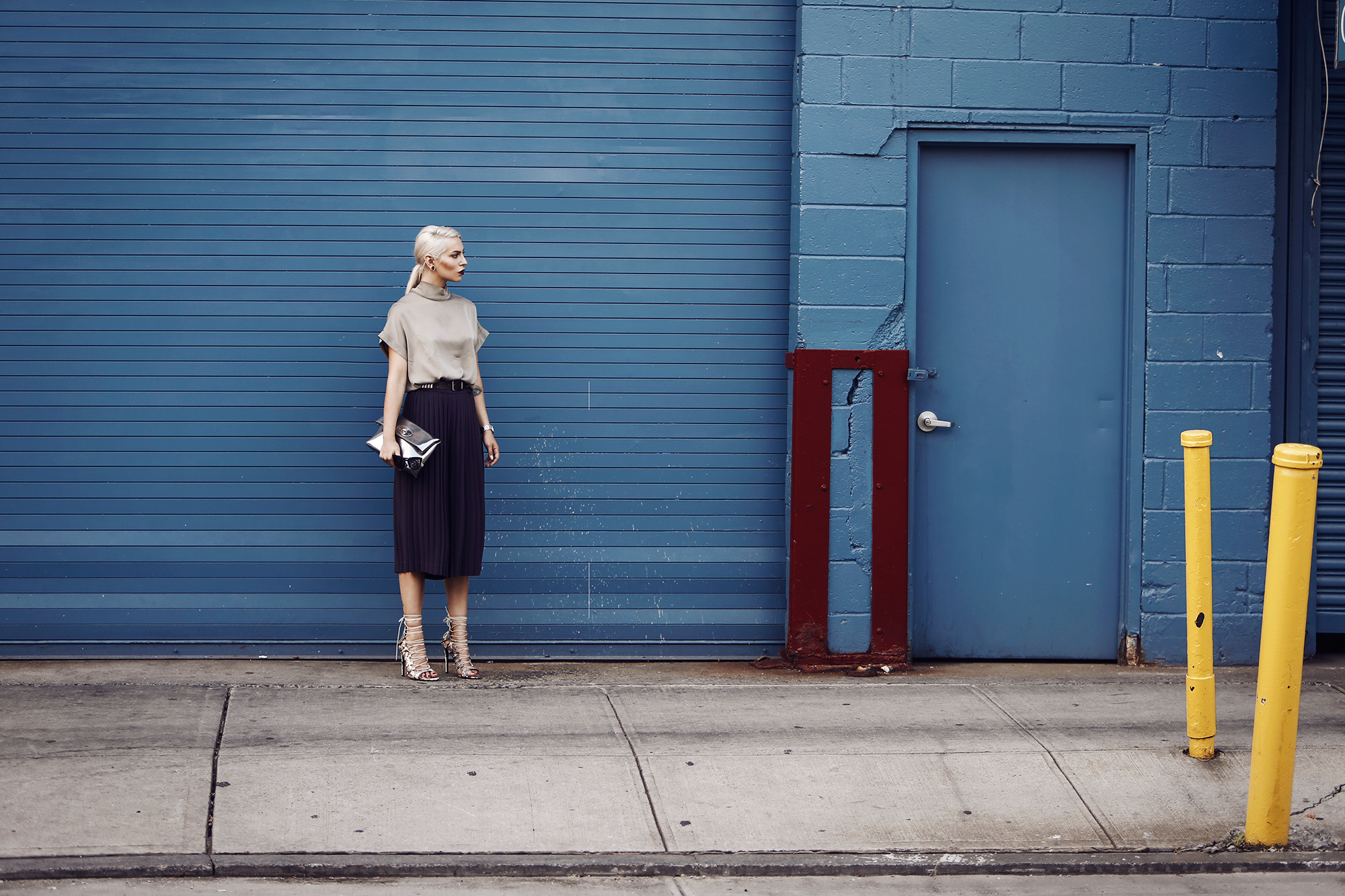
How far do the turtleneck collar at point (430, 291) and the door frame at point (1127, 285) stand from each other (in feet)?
7.42

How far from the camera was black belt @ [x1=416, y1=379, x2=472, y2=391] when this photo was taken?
5684mm

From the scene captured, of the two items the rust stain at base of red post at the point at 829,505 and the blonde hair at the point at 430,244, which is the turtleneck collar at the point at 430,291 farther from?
the rust stain at base of red post at the point at 829,505

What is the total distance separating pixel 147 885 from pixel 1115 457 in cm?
484

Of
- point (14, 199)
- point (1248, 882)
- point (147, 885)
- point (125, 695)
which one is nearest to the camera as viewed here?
point (147, 885)

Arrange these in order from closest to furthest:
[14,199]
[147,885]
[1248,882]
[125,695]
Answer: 1. [147,885]
2. [1248,882]
3. [125,695]
4. [14,199]

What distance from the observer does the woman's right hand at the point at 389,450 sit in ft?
18.1

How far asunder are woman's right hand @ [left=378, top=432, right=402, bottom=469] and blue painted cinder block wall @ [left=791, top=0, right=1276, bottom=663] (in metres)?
2.03

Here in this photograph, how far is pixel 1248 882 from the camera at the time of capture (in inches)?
160

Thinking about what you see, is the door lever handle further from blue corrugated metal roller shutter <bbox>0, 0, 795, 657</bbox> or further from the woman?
the woman

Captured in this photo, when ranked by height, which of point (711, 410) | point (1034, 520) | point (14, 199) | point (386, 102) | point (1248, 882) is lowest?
point (1248, 882)

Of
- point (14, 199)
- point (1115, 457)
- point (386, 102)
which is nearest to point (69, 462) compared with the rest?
point (14, 199)

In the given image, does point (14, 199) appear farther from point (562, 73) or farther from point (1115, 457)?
point (1115, 457)

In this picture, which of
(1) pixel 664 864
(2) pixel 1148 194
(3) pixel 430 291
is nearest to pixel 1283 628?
(1) pixel 664 864

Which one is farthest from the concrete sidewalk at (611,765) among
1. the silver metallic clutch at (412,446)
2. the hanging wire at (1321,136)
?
the hanging wire at (1321,136)
